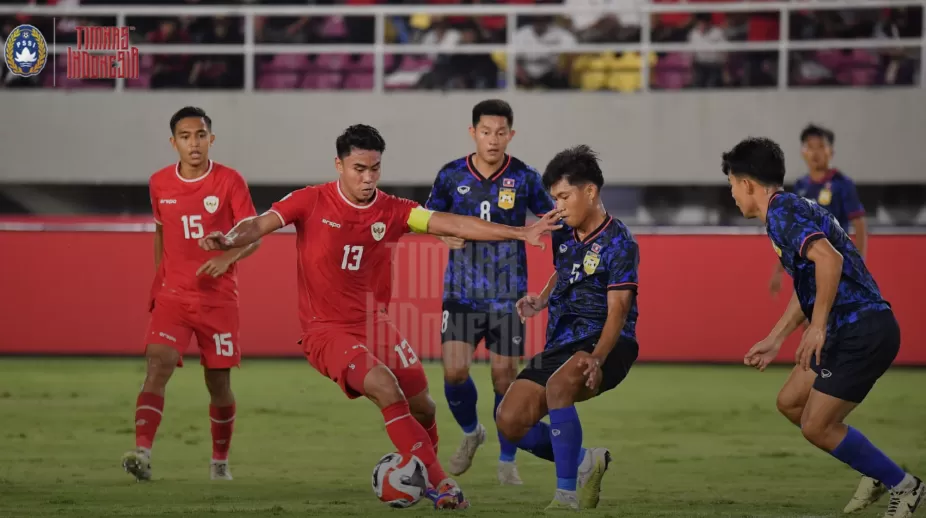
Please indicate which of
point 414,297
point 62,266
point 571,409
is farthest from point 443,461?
point 62,266

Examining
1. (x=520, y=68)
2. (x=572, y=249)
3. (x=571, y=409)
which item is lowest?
(x=571, y=409)

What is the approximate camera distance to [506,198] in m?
7.46

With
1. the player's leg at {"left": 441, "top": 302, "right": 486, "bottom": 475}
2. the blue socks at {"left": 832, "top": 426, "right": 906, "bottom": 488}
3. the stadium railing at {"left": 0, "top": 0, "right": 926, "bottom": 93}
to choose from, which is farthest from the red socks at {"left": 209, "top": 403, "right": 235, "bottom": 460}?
the stadium railing at {"left": 0, "top": 0, "right": 926, "bottom": 93}

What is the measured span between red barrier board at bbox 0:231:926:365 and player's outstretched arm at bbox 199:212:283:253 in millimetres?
6782

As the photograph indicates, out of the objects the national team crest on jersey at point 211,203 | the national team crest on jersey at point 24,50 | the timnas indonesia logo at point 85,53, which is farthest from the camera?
the national team crest on jersey at point 24,50

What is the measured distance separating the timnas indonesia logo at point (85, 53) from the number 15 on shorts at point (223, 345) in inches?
313

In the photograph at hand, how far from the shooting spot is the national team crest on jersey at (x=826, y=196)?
407 inches

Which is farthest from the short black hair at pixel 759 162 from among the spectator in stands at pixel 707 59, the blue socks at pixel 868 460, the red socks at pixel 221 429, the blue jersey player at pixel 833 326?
the spectator in stands at pixel 707 59

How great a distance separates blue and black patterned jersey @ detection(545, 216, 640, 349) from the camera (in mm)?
6078

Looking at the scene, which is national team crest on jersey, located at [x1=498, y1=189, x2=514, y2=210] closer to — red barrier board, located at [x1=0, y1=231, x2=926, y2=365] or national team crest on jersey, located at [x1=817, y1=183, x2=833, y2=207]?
national team crest on jersey, located at [x1=817, y1=183, x2=833, y2=207]

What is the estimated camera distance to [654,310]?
13242 millimetres

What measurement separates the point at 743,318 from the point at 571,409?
7636 millimetres

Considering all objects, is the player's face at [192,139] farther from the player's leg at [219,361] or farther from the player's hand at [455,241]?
the player's hand at [455,241]

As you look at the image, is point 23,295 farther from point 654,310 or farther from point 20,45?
point 654,310
